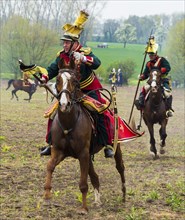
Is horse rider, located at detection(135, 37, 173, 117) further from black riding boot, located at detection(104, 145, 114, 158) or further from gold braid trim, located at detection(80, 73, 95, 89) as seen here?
black riding boot, located at detection(104, 145, 114, 158)

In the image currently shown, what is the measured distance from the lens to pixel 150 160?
12984 mm

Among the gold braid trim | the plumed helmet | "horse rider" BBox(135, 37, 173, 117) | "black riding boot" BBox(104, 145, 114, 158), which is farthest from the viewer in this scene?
"horse rider" BBox(135, 37, 173, 117)

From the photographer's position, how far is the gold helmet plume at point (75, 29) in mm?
7480

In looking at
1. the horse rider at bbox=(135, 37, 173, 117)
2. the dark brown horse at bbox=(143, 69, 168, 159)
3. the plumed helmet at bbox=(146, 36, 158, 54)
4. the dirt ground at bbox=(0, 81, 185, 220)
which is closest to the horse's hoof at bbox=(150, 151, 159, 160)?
the dark brown horse at bbox=(143, 69, 168, 159)

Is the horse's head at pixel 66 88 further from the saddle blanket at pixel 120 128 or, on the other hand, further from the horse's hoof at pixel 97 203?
the horse's hoof at pixel 97 203

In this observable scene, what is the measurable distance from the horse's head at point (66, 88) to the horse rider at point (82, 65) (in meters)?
0.29

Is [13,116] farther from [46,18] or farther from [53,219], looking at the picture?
[46,18]

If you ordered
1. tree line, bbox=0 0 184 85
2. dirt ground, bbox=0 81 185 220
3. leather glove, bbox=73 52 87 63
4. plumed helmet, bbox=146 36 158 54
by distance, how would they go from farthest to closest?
tree line, bbox=0 0 184 85 → plumed helmet, bbox=146 36 158 54 → dirt ground, bbox=0 81 185 220 → leather glove, bbox=73 52 87 63

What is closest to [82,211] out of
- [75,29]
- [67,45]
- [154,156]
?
[67,45]

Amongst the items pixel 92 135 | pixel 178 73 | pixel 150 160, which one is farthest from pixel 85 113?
pixel 178 73

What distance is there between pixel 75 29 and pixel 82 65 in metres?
0.55

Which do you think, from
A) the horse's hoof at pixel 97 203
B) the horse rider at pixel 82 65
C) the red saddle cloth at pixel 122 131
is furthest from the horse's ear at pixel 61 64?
the horse's hoof at pixel 97 203

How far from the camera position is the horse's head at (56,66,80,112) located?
6.73 metres

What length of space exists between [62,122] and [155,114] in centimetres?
678
